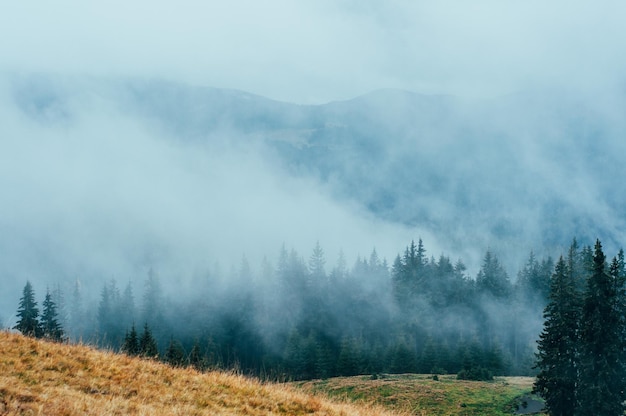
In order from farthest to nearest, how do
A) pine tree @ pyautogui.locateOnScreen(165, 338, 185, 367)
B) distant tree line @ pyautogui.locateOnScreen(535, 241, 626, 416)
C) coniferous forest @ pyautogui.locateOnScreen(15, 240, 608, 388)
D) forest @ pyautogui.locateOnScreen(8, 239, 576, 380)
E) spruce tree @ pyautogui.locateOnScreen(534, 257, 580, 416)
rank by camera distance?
forest @ pyautogui.locateOnScreen(8, 239, 576, 380)
coniferous forest @ pyautogui.locateOnScreen(15, 240, 608, 388)
spruce tree @ pyautogui.locateOnScreen(534, 257, 580, 416)
distant tree line @ pyautogui.locateOnScreen(535, 241, 626, 416)
pine tree @ pyautogui.locateOnScreen(165, 338, 185, 367)

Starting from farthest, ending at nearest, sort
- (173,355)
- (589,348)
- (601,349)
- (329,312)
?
(329,312)
(589,348)
(601,349)
(173,355)

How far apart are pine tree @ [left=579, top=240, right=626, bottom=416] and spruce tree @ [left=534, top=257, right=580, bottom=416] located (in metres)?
1.58

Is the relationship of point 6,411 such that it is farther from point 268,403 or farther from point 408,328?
point 408,328

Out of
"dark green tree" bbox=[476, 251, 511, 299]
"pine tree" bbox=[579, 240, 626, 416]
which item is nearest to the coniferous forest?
"dark green tree" bbox=[476, 251, 511, 299]

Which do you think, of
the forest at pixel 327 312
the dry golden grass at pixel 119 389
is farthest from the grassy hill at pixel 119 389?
the forest at pixel 327 312

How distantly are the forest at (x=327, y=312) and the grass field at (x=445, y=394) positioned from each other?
1650 inches

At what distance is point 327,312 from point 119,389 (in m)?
139

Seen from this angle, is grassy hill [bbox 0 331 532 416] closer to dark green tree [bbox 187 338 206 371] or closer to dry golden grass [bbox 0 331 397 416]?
dry golden grass [bbox 0 331 397 416]

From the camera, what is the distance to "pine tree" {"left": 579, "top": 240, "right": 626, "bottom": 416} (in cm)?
4421

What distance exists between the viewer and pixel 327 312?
14962 cm

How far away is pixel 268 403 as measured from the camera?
13.7 meters

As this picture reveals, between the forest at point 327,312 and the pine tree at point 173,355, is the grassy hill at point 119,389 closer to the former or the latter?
the pine tree at point 173,355

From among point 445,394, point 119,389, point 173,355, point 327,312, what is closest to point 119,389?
point 119,389

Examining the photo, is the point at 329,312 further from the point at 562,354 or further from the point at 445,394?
the point at 562,354
